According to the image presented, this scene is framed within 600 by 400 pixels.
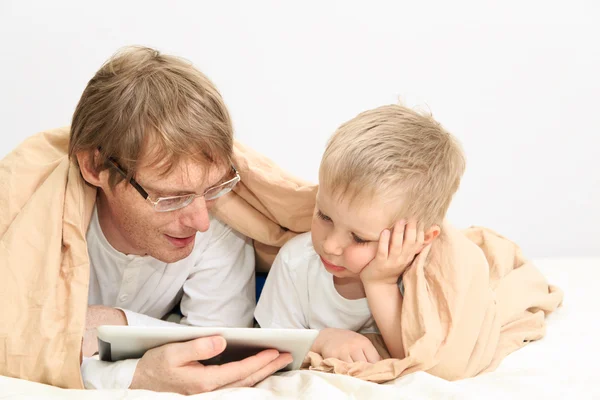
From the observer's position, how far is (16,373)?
160 cm

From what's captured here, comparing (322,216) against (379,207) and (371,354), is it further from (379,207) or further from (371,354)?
(371,354)

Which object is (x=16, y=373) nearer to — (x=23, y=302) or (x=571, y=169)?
(x=23, y=302)

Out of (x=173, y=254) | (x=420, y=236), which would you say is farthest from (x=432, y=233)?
(x=173, y=254)

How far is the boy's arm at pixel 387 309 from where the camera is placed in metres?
1.78

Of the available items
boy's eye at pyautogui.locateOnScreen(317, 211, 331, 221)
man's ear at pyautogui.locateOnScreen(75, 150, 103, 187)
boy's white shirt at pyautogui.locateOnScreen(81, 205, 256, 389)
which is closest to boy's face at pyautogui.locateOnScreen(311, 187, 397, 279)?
boy's eye at pyautogui.locateOnScreen(317, 211, 331, 221)

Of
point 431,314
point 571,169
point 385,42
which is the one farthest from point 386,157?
point 571,169

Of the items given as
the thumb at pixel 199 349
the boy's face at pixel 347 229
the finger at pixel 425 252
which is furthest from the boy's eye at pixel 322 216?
the thumb at pixel 199 349

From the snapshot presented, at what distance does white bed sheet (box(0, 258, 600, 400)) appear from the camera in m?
1.52

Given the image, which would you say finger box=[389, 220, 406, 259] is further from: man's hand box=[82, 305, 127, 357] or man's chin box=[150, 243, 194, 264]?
man's hand box=[82, 305, 127, 357]

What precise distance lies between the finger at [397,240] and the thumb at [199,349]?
0.40 metres

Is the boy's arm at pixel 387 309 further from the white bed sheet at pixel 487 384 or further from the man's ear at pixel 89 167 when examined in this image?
the man's ear at pixel 89 167

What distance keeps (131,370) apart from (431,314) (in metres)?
0.63

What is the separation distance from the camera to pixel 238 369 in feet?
5.27

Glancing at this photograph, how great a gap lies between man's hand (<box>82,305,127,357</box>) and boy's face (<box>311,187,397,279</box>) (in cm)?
49
